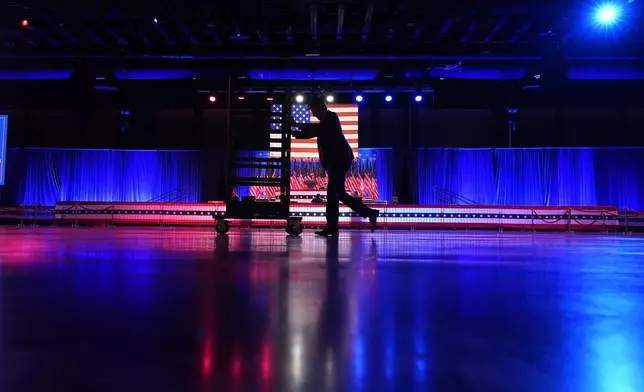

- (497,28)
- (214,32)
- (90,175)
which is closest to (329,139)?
(214,32)

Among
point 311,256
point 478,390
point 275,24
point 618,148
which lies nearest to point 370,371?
point 478,390

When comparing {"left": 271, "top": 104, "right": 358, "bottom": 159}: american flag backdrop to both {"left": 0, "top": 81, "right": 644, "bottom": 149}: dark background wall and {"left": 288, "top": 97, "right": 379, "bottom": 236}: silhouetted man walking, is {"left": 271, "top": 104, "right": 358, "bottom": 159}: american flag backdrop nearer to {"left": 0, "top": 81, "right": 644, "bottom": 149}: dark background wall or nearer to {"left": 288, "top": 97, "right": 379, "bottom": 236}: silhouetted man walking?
{"left": 0, "top": 81, "right": 644, "bottom": 149}: dark background wall

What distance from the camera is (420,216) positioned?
11844mm

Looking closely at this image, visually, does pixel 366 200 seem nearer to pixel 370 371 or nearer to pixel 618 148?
pixel 618 148

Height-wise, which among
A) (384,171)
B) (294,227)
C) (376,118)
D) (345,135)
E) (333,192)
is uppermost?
(376,118)

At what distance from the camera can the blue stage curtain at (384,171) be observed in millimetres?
13883

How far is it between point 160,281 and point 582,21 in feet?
31.5

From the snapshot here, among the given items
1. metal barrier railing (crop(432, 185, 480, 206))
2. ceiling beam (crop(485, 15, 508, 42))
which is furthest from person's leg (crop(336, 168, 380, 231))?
metal barrier railing (crop(432, 185, 480, 206))

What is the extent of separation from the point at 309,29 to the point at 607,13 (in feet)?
19.3

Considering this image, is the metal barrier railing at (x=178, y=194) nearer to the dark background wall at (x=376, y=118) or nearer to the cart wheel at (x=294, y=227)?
the dark background wall at (x=376, y=118)

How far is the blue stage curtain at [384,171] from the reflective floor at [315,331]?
11610 mm

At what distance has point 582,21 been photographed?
27.4ft

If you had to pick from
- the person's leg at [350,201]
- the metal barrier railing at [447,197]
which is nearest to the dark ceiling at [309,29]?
the person's leg at [350,201]

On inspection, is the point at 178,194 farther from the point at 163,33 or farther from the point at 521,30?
the point at 521,30
